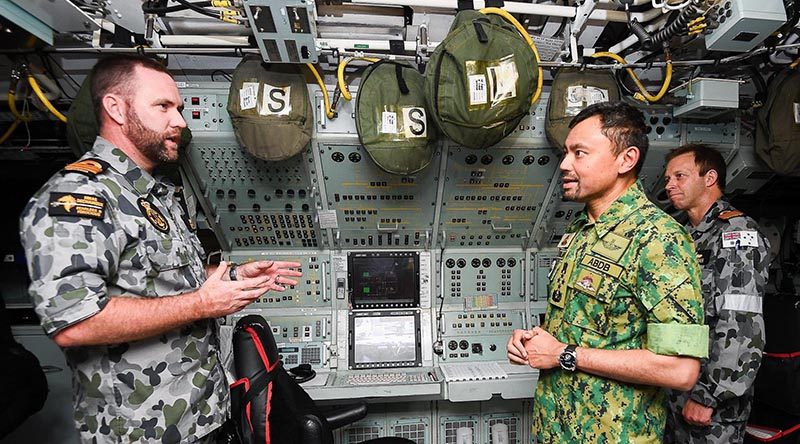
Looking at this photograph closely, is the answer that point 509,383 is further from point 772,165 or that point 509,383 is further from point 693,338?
point 772,165

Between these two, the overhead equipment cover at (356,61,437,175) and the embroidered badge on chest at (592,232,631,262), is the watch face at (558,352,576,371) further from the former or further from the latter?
the overhead equipment cover at (356,61,437,175)

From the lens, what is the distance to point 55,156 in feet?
9.14

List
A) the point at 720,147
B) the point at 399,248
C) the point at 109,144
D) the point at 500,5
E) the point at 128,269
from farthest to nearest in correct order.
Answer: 1. the point at 399,248
2. the point at 720,147
3. the point at 500,5
4. the point at 109,144
5. the point at 128,269

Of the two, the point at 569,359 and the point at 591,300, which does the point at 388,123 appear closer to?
the point at 591,300

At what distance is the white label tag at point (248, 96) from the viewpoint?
6.82 feet

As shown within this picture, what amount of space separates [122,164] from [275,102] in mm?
917

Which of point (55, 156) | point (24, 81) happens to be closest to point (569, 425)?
point (24, 81)

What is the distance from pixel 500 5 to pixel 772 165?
214 cm

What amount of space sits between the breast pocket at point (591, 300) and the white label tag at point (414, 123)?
114cm

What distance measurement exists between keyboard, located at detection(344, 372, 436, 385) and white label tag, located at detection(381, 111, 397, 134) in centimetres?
156

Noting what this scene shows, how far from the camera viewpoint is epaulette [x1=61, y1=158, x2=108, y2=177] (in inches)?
50.2

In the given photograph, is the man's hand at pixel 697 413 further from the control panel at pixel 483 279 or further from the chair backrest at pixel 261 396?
the chair backrest at pixel 261 396

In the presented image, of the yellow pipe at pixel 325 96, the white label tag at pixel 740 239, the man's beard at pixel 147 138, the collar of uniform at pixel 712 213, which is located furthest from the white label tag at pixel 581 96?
the man's beard at pixel 147 138

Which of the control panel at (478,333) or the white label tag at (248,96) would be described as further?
the control panel at (478,333)
